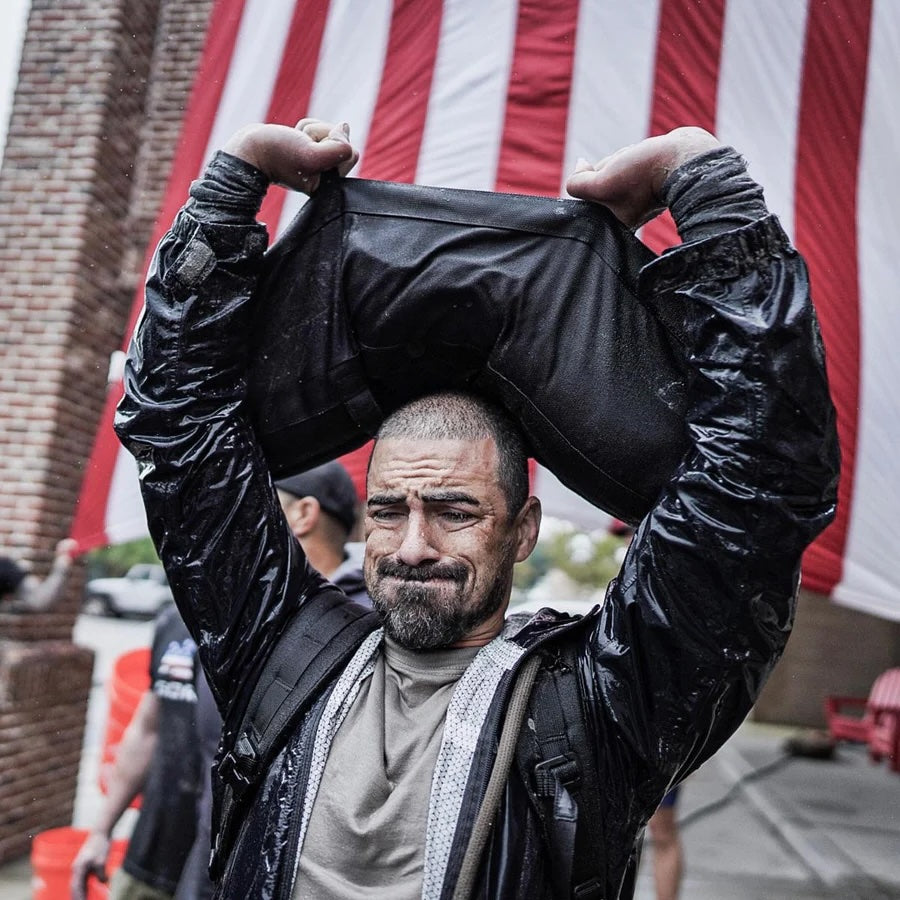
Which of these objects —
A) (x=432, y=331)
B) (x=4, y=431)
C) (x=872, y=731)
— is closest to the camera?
(x=432, y=331)

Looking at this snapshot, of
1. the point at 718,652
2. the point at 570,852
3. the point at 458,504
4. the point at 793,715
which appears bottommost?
the point at 793,715

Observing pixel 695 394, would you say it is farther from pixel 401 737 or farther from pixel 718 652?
pixel 401 737

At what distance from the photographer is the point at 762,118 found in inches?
128

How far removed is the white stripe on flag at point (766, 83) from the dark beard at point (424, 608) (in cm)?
218

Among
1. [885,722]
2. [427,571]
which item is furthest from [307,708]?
[885,722]

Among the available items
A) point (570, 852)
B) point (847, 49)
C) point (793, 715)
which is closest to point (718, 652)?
point (570, 852)

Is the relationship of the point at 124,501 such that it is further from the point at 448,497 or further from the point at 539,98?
the point at 448,497

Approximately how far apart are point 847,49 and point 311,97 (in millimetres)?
1816

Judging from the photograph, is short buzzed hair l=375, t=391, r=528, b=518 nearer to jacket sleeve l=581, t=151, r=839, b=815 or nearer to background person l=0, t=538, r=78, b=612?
jacket sleeve l=581, t=151, r=839, b=815

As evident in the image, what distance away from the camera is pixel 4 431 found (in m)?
5.18

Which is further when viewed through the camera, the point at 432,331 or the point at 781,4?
the point at 781,4

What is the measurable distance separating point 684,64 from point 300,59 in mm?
1317

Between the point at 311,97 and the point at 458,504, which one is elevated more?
the point at 311,97

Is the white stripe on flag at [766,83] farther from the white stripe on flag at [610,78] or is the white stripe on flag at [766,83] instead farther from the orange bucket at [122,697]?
the orange bucket at [122,697]
